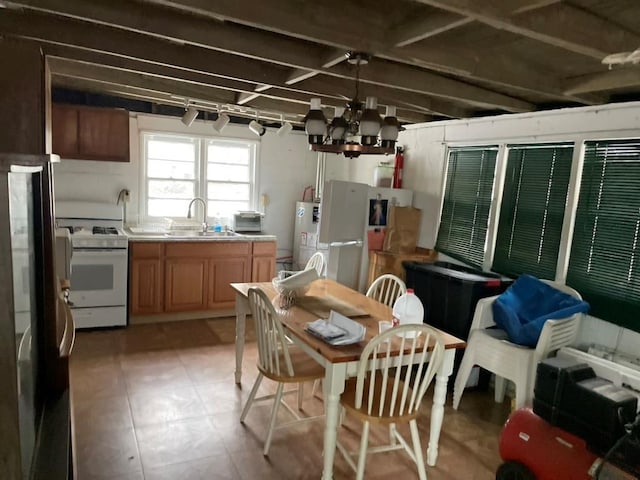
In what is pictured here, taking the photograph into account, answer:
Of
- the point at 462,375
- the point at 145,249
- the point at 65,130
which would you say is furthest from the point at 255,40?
the point at 65,130

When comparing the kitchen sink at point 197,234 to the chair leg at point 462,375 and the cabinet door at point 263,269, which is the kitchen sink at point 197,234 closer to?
the cabinet door at point 263,269

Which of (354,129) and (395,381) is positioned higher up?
Answer: (354,129)

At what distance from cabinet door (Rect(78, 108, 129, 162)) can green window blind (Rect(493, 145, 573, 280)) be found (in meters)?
3.66

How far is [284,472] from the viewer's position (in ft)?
8.15

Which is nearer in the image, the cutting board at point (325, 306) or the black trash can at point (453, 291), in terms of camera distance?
the cutting board at point (325, 306)

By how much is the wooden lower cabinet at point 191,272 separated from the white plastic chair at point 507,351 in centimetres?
257

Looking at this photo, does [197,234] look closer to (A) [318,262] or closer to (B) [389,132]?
(A) [318,262]

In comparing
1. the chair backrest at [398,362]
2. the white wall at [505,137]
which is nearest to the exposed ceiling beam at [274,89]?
the white wall at [505,137]

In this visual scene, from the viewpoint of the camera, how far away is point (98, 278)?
4.38 metres

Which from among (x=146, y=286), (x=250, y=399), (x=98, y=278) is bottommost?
(x=250, y=399)

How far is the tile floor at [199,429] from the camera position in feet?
8.20

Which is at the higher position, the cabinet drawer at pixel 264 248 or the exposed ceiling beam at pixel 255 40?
the exposed ceiling beam at pixel 255 40

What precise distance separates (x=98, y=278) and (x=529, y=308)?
3748 millimetres

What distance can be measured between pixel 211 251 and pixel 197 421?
2.24 metres
